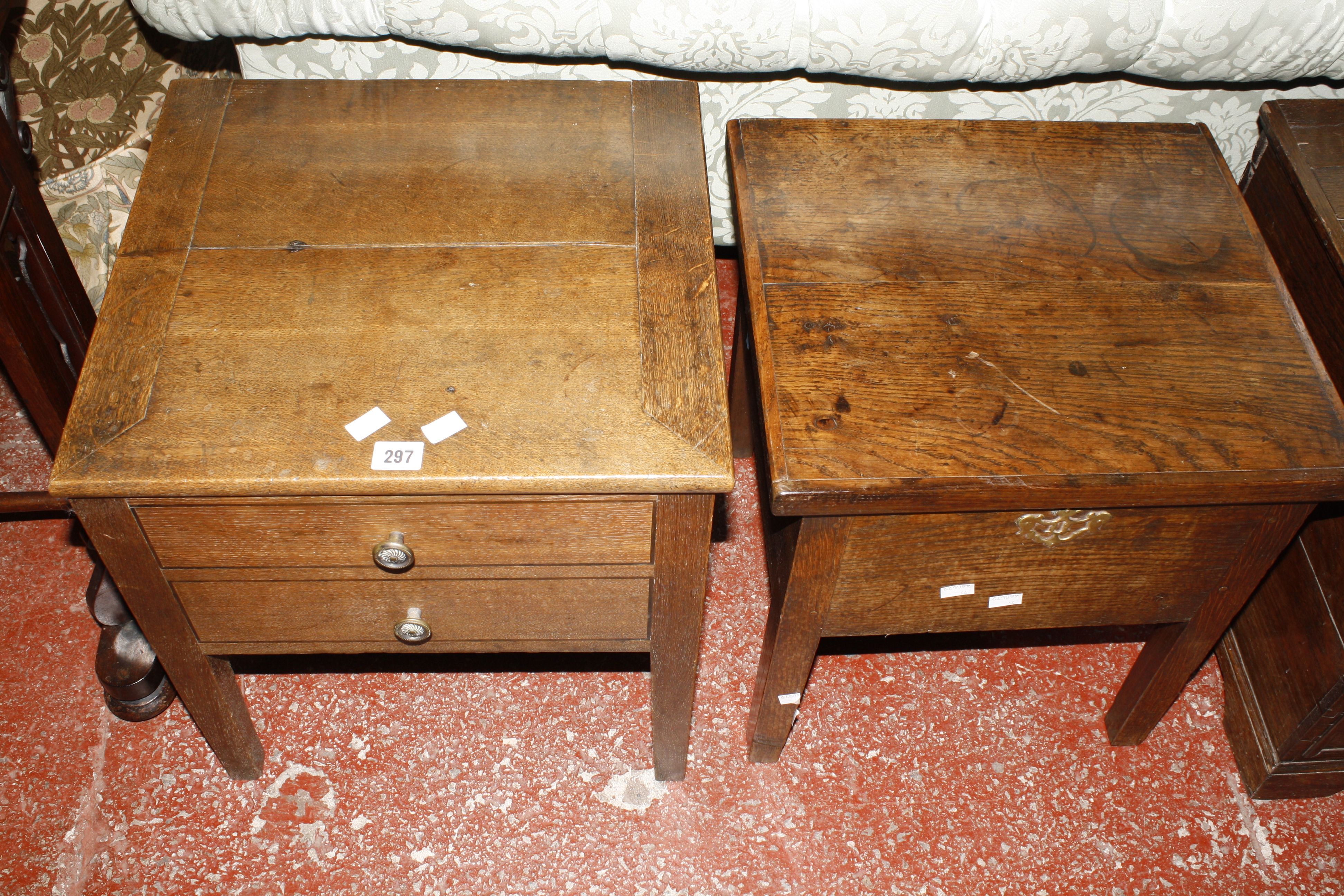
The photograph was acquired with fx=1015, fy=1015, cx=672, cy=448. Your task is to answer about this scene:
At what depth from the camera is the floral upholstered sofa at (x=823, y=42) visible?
131 cm

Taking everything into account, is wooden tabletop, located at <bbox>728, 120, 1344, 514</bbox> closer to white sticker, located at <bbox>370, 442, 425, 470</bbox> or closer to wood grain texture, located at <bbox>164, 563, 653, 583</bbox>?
wood grain texture, located at <bbox>164, 563, 653, 583</bbox>

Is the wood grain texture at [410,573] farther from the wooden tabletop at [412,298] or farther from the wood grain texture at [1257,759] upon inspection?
the wood grain texture at [1257,759]

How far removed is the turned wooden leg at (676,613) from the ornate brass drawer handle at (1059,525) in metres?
0.30

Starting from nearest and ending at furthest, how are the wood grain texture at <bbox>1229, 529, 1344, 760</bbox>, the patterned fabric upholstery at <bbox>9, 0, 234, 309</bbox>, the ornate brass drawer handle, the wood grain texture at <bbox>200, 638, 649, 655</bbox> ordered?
the ornate brass drawer handle < the wood grain texture at <bbox>200, 638, 649, 655</bbox> < the wood grain texture at <bbox>1229, 529, 1344, 760</bbox> < the patterned fabric upholstery at <bbox>9, 0, 234, 309</bbox>

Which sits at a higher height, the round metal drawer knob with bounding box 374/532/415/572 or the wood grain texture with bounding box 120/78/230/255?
the wood grain texture with bounding box 120/78/230/255

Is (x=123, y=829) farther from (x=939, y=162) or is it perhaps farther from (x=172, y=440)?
(x=939, y=162)

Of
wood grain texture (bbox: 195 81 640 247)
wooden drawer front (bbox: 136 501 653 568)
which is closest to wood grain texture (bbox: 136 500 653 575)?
wooden drawer front (bbox: 136 501 653 568)

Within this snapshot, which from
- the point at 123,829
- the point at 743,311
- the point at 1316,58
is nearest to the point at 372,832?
the point at 123,829

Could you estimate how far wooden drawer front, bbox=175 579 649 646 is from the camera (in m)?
1.01

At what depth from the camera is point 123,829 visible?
4.10 feet

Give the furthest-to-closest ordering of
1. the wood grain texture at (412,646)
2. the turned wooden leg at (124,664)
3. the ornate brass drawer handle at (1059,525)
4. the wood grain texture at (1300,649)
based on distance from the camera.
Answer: the turned wooden leg at (124,664)
the wood grain texture at (1300,649)
the wood grain texture at (412,646)
the ornate brass drawer handle at (1059,525)

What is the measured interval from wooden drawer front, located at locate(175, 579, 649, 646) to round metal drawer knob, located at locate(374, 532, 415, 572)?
57 millimetres

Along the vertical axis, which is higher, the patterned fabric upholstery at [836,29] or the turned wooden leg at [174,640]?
the patterned fabric upholstery at [836,29]

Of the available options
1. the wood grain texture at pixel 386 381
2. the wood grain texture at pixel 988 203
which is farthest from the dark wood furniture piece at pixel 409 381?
the wood grain texture at pixel 988 203
